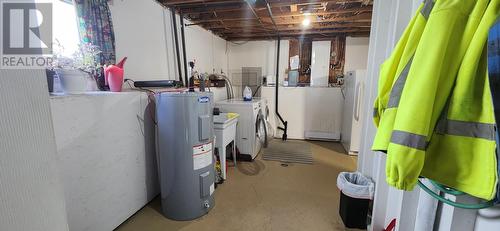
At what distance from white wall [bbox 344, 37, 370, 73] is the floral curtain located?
13.5 ft

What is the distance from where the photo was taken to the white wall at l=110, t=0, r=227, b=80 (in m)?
2.01

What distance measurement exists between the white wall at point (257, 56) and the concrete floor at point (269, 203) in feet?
7.79

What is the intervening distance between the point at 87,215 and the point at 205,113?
1.09m

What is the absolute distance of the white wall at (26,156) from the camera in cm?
59

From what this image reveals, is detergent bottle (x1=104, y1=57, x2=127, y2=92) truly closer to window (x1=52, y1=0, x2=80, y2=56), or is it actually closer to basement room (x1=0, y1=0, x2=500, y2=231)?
basement room (x1=0, y1=0, x2=500, y2=231)

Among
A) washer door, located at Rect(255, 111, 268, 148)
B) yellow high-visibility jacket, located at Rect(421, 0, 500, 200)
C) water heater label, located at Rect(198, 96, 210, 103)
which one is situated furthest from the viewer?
washer door, located at Rect(255, 111, 268, 148)

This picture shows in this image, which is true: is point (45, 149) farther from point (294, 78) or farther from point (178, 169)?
point (294, 78)

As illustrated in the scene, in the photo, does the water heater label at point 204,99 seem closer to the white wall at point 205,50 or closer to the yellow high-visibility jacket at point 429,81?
the yellow high-visibility jacket at point 429,81

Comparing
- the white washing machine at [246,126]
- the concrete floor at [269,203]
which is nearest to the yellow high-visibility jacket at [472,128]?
the concrete floor at [269,203]

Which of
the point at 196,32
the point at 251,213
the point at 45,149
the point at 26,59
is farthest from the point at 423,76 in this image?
the point at 196,32

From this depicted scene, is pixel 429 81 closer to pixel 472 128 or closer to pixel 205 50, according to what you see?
pixel 472 128

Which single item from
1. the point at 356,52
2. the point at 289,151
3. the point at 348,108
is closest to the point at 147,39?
the point at 289,151

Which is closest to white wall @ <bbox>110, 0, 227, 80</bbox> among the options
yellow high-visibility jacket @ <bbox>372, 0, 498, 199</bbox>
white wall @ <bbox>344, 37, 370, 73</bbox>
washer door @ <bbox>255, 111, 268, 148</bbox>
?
washer door @ <bbox>255, 111, 268, 148</bbox>

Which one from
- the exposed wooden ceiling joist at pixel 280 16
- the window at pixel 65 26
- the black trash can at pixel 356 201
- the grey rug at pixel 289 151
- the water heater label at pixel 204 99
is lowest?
the grey rug at pixel 289 151
